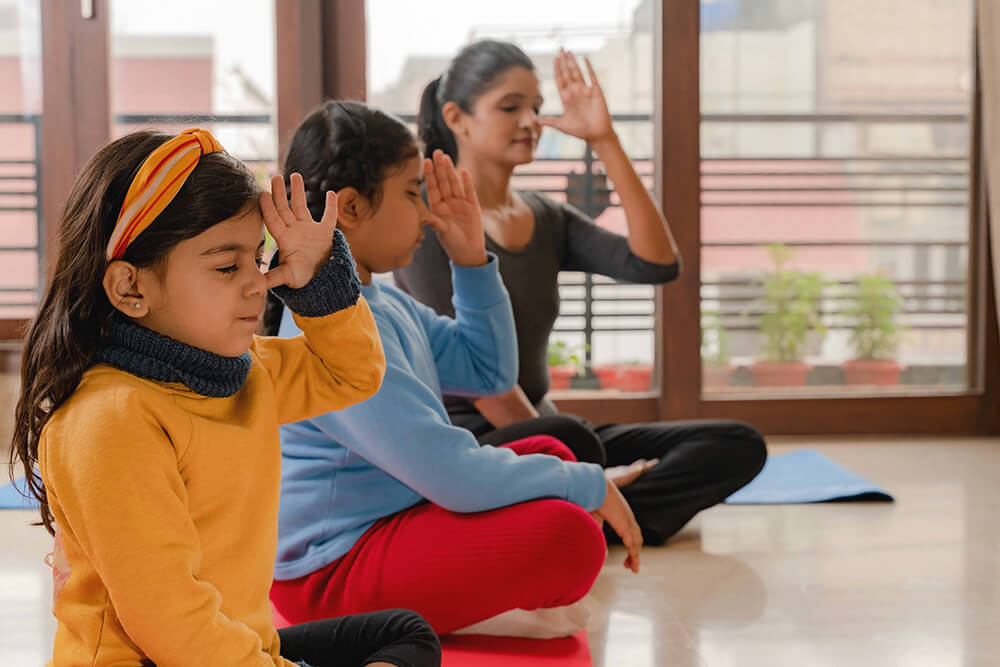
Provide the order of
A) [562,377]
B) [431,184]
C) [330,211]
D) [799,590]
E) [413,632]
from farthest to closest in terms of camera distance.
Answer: [562,377], [799,590], [431,184], [413,632], [330,211]

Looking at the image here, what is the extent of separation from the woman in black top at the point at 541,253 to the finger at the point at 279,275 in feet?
3.49

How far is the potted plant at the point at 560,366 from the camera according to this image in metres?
3.62

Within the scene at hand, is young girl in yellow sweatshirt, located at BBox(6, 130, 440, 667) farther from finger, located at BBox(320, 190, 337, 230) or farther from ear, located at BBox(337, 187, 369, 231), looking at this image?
ear, located at BBox(337, 187, 369, 231)

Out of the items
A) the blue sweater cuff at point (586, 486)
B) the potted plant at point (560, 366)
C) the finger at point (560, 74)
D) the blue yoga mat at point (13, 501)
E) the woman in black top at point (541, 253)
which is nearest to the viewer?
the blue sweater cuff at point (586, 486)

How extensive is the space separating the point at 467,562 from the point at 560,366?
212cm

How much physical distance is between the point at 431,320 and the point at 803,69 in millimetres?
2294

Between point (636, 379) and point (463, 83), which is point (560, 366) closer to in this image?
point (636, 379)

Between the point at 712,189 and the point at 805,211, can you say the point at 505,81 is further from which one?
the point at 805,211

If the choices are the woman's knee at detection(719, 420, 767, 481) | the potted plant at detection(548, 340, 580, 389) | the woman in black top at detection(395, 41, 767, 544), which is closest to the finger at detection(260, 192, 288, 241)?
the woman in black top at detection(395, 41, 767, 544)

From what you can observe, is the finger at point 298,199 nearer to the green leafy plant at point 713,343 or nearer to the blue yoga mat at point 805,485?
the blue yoga mat at point 805,485

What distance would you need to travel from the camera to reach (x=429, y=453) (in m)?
1.47

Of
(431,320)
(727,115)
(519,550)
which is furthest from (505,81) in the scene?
(727,115)

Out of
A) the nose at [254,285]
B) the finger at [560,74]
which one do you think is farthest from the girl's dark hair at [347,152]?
the finger at [560,74]

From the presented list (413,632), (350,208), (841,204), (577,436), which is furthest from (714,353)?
(413,632)
